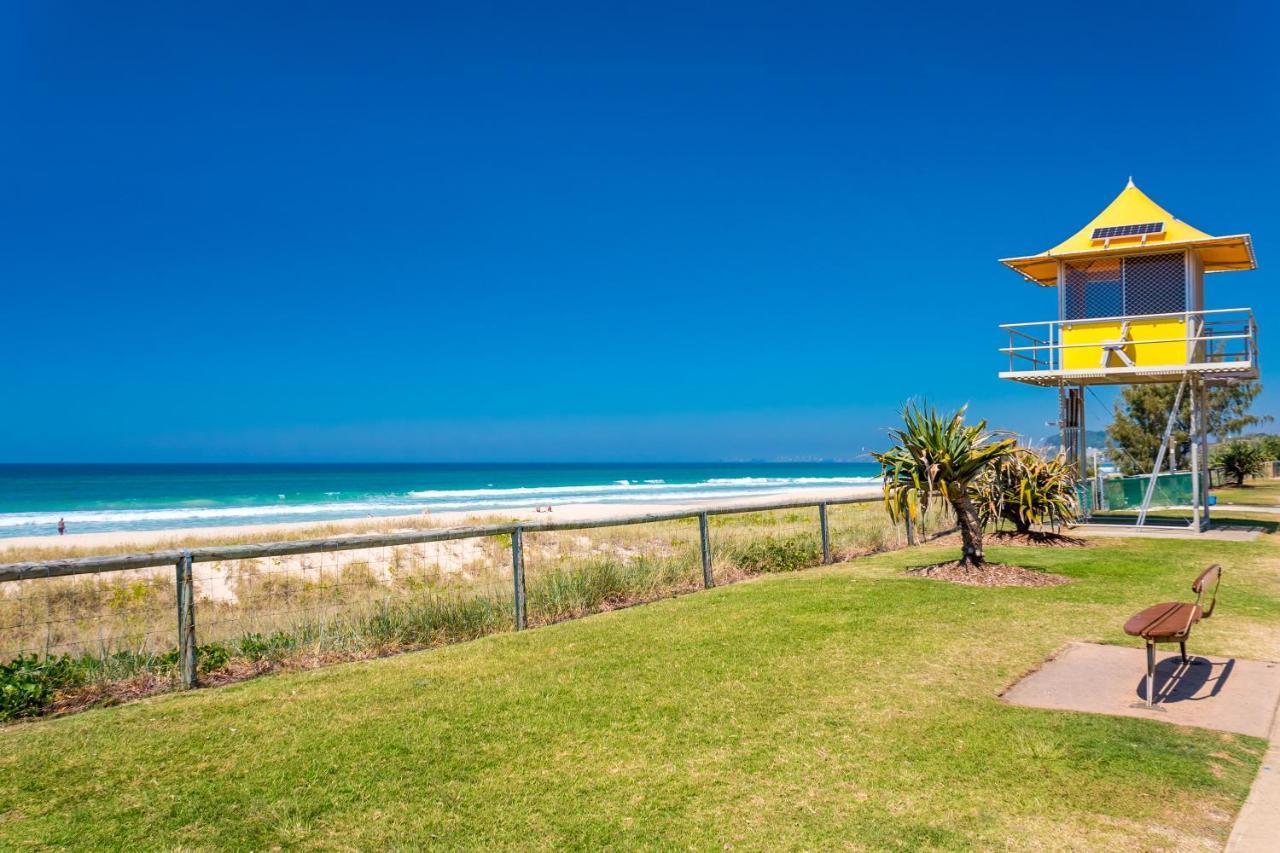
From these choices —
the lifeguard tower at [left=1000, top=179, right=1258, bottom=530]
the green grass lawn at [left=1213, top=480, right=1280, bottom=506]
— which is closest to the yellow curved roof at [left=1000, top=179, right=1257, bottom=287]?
the lifeguard tower at [left=1000, top=179, right=1258, bottom=530]

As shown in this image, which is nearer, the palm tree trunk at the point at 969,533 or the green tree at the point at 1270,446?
the palm tree trunk at the point at 969,533

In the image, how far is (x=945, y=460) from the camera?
10.8 metres

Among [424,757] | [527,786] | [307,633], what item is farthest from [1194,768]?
[307,633]

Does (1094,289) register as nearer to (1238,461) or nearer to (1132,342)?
(1132,342)

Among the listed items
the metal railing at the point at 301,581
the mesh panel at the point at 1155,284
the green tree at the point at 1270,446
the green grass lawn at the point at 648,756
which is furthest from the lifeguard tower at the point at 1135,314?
the green tree at the point at 1270,446

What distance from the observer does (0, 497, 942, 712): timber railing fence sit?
6.78 metres

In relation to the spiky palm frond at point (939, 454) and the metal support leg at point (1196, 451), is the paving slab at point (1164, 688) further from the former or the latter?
the metal support leg at point (1196, 451)

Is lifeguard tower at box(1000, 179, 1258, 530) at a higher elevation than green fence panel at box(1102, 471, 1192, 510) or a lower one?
higher

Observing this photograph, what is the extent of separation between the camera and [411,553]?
53.7 feet

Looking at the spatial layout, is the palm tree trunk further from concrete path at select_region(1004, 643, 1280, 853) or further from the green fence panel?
the green fence panel

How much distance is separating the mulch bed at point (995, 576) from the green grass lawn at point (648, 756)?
8.47 feet

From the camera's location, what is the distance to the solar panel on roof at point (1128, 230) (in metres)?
17.6

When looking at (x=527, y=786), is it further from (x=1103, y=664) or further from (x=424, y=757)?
(x=1103, y=664)

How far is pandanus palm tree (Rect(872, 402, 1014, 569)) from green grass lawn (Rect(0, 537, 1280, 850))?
330 cm
